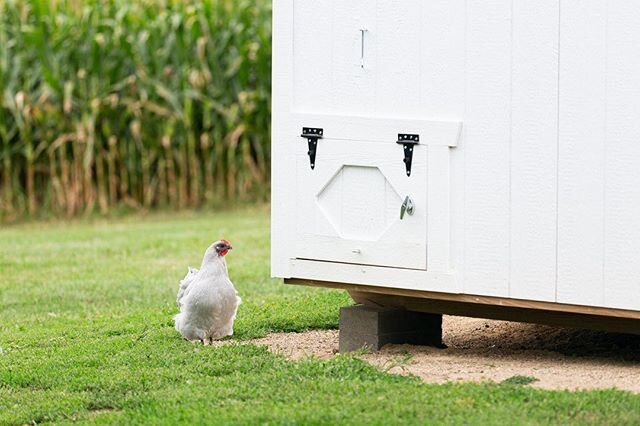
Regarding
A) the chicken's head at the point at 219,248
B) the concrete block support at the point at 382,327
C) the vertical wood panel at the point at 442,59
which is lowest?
the concrete block support at the point at 382,327

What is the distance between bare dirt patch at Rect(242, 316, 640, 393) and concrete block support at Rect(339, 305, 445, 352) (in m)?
0.08

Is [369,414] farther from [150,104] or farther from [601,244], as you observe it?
[150,104]

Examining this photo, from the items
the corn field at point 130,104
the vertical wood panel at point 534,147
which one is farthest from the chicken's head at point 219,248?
the corn field at point 130,104

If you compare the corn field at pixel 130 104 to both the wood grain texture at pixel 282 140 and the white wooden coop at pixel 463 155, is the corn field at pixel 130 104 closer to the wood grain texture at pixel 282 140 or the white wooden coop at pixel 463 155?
the wood grain texture at pixel 282 140

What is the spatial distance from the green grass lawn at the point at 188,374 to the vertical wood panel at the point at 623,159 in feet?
2.23

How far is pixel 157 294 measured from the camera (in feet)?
34.7

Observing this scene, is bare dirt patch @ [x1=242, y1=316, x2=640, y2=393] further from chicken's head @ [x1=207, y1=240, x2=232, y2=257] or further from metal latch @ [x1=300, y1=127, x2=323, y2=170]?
metal latch @ [x1=300, y1=127, x2=323, y2=170]

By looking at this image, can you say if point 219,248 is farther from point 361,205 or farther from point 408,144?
point 408,144

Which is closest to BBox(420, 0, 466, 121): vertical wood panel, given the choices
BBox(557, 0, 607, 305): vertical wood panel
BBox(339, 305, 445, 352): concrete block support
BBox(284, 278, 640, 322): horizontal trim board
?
BBox(557, 0, 607, 305): vertical wood panel

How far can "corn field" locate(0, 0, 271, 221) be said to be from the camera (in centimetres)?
1576

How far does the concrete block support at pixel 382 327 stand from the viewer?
7703 millimetres

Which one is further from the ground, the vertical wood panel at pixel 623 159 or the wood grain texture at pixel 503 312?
the vertical wood panel at pixel 623 159

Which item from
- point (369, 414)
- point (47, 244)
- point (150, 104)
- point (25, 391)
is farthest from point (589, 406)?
point (150, 104)

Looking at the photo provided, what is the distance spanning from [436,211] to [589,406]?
153 centimetres
